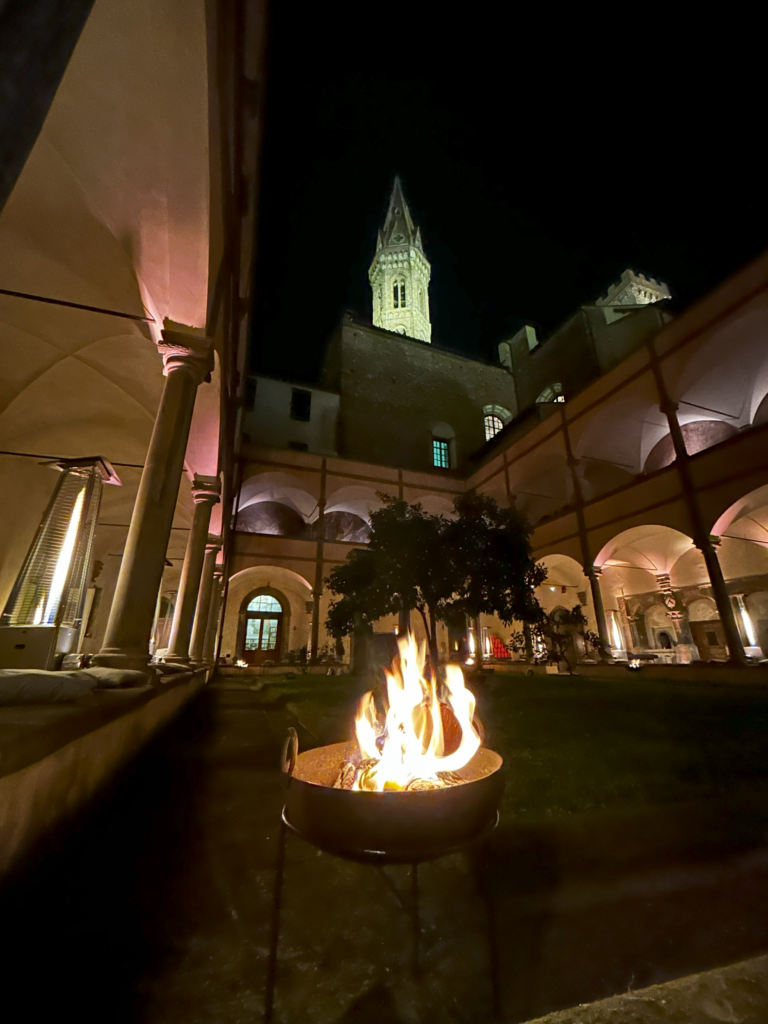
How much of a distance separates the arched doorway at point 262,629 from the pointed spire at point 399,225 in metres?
36.2

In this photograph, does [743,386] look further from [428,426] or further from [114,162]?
[114,162]

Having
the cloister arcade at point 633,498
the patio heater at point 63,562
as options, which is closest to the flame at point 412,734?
the patio heater at point 63,562

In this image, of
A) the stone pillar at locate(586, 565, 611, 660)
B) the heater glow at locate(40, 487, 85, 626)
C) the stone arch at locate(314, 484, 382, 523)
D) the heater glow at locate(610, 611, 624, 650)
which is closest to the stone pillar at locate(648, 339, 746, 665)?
the stone pillar at locate(586, 565, 611, 660)

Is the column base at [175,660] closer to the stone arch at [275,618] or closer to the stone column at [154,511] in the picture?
the stone column at [154,511]

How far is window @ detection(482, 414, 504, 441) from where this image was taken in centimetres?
2762

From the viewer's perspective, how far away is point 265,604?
19688mm

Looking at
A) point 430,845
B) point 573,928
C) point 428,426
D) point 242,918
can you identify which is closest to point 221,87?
point 430,845

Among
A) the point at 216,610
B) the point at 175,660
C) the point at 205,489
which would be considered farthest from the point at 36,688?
the point at 216,610

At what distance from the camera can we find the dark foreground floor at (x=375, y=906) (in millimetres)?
1362

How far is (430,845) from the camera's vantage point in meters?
1.33

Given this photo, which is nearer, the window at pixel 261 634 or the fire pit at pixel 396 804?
the fire pit at pixel 396 804

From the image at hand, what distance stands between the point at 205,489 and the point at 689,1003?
9100 mm

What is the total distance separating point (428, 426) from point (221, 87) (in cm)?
2257

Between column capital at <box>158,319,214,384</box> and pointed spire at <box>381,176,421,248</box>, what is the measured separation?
1634 inches
